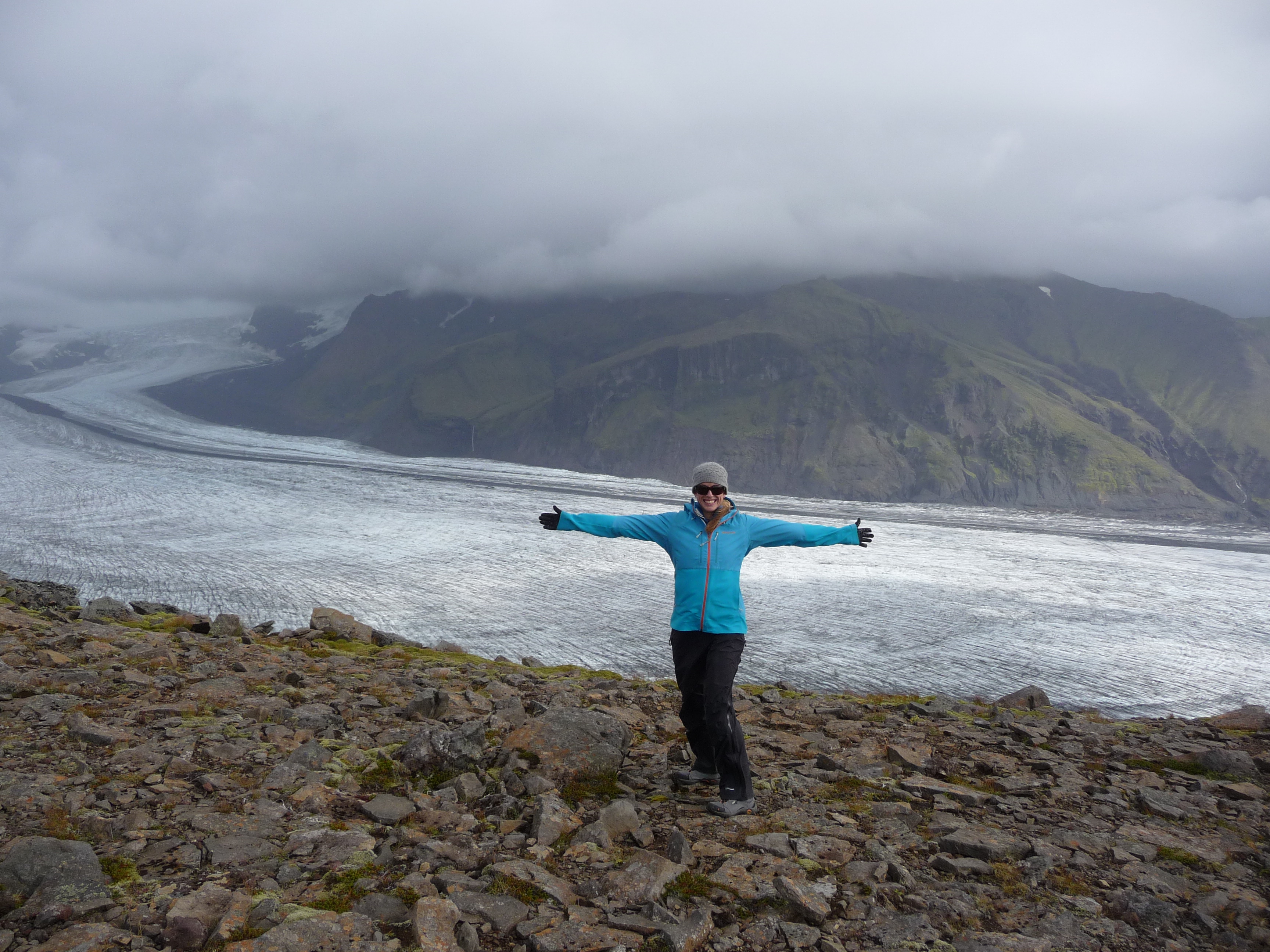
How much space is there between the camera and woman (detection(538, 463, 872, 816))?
6953mm

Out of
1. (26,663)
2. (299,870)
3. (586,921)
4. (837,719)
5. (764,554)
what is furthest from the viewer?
(764,554)

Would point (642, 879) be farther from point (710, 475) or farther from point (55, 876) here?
point (55, 876)

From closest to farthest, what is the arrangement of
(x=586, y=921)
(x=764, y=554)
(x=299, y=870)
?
(x=586, y=921), (x=299, y=870), (x=764, y=554)

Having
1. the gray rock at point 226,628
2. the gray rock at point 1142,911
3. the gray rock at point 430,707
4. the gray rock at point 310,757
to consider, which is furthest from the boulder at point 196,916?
the gray rock at point 226,628

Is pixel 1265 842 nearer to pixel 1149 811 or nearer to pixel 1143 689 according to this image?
pixel 1149 811

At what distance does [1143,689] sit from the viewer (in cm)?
3609

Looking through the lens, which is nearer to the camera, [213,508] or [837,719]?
[837,719]

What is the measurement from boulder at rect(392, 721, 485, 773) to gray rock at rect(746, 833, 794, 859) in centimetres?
292

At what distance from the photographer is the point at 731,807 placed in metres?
6.90

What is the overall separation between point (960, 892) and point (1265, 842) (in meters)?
3.74

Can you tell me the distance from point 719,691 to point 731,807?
104 cm

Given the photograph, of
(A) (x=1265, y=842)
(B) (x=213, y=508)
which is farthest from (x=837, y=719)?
(B) (x=213, y=508)

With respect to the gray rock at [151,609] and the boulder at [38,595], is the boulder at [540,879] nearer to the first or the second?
the boulder at [38,595]

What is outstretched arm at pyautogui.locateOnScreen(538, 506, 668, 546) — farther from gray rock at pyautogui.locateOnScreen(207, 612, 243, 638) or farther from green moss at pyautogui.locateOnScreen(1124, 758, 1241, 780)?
gray rock at pyautogui.locateOnScreen(207, 612, 243, 638)
